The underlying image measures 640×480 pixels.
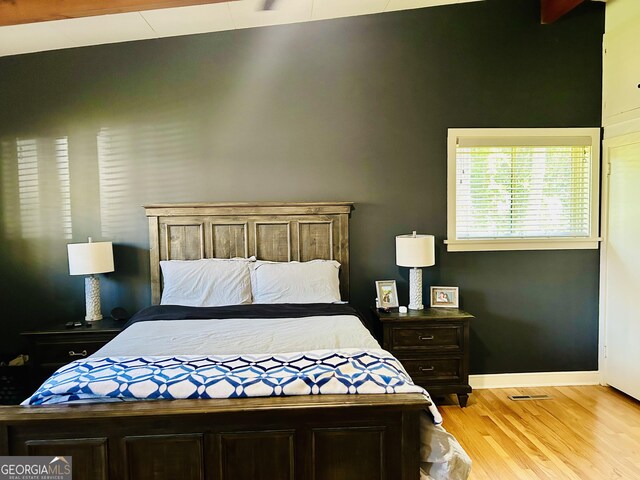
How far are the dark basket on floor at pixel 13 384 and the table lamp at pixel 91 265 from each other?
555mm

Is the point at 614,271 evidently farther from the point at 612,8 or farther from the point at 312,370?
the point at 312,370

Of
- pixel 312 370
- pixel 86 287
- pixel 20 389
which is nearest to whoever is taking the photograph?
pixel 312 370

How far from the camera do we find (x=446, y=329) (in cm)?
333

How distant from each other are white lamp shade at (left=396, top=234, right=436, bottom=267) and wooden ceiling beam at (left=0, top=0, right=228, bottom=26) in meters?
2.16

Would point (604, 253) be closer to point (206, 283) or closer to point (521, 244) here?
point (521, 244)

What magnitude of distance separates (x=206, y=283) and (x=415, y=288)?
1573mm

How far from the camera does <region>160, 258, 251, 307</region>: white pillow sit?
3.26m

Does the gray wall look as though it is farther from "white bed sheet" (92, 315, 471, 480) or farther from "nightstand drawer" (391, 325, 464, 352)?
"white bed sheet" (92, 315, 471, 480)

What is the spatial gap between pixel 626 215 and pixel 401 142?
5.88ft

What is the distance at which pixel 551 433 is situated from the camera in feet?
9.54

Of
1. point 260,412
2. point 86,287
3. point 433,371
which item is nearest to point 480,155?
point 433,371

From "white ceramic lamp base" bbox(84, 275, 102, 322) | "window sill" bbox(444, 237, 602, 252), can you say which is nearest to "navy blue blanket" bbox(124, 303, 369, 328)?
"white ceramic lamp base" bbox(84, 275, 102, 322)

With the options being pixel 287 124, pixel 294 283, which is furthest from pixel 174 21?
pixel 294 283

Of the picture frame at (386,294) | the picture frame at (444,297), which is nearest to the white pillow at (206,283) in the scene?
the picture frame at (386,294)
